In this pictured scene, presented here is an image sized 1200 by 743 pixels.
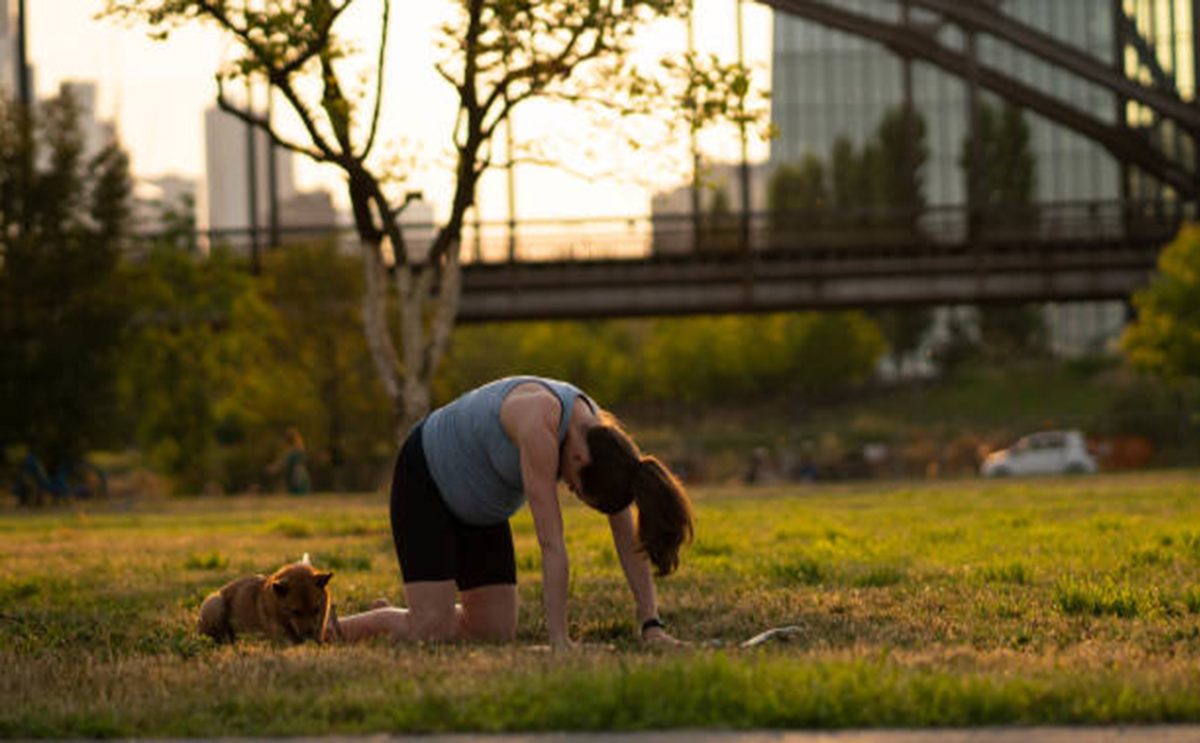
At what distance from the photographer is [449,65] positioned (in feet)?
62.3

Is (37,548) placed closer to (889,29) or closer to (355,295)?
(355,295)

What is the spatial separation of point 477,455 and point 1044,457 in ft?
142

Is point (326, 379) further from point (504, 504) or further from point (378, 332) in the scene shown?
point (504, 504)

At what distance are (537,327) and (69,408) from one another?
3716cm

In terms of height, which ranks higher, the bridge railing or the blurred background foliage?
the bridge railing

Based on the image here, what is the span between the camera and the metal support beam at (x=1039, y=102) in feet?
172

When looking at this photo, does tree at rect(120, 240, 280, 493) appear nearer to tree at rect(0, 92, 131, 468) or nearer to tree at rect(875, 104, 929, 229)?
tree at rect(0, 92, 131, 468)

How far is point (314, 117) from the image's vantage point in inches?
745

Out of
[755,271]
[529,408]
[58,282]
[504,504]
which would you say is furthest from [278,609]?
[755,271]

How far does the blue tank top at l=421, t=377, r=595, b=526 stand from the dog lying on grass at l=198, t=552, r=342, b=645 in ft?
2.35

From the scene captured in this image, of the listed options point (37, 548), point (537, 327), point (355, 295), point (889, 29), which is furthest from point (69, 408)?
point (537, 327)

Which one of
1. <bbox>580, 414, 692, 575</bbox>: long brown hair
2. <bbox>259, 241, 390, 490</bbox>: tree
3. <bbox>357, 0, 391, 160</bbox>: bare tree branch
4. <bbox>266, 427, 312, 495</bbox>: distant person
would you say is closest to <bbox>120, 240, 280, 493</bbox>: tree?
A: <bbox>259, 241, 390, 490</bbox>: tree

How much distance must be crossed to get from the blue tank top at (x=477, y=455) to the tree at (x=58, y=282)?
29.0m

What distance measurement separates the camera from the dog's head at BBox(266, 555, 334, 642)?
863 centimetres
